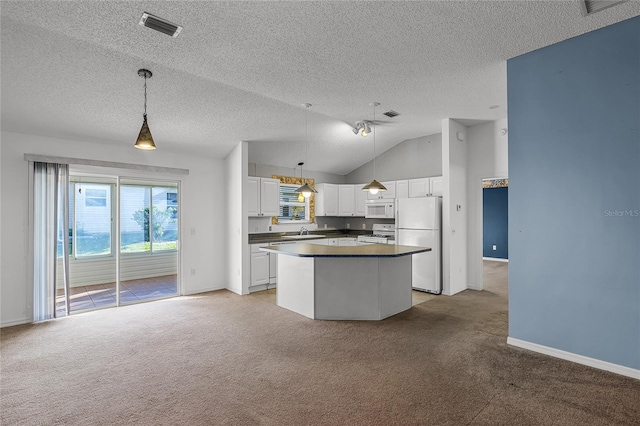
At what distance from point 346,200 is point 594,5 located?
5.40 meters

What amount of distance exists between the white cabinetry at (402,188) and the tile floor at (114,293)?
456cm

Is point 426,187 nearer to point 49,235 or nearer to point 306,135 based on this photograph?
point 306,135

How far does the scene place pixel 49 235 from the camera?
4363 millimetres

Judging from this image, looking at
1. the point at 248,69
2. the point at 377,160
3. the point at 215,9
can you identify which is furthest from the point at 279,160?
the point at 215,9

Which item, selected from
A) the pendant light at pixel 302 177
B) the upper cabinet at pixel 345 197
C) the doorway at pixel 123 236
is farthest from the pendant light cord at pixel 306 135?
the doorway at pixel 123 236

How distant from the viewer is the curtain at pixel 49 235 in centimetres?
430

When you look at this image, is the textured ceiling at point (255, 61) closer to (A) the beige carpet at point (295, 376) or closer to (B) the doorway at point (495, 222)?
(A) the beige carpet at point (295, 376)

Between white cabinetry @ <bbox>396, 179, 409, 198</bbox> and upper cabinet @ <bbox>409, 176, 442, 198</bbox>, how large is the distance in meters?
0.09

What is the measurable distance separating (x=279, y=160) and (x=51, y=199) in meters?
3.70

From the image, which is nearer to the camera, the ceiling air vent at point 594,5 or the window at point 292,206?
the ceiling air vent at point 594,5

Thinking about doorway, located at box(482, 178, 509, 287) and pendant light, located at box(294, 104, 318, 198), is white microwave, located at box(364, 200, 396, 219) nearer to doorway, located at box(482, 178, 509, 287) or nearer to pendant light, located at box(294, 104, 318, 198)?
pendant light, located at box(294, 104, 318, 198)

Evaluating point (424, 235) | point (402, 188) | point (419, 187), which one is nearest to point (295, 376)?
point (424, 235)

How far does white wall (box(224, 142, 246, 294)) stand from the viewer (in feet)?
18.5

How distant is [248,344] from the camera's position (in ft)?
11.5
